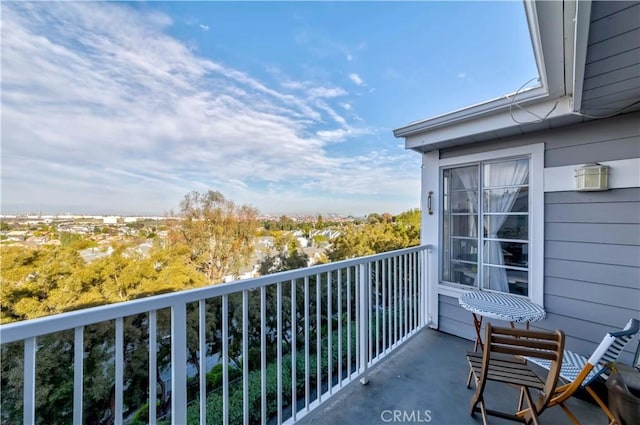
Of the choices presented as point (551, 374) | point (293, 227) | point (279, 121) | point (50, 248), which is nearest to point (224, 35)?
point (279, 121)

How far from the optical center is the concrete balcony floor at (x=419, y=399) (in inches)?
75.9

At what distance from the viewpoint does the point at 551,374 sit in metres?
1.54

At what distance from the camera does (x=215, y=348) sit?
489cm

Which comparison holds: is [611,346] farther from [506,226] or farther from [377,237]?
[377,237]

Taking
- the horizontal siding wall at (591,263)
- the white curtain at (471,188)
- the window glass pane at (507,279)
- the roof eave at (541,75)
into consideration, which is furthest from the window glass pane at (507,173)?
the window glass pane at (507,279)

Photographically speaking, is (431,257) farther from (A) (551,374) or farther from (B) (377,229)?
(B) (377,229)

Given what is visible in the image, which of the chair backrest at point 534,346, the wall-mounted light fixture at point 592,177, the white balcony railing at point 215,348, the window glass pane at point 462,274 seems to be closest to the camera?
the white balcony railing at point 215,348

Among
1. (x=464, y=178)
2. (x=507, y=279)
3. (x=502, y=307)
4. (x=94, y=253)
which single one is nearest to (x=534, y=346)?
(x=502, y=307)

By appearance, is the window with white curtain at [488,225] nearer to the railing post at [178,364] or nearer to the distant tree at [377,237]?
the railing post at [178,364]

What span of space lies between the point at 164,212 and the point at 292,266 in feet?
12.4

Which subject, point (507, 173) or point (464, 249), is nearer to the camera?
point (507, 173)

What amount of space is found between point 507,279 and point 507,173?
120cm

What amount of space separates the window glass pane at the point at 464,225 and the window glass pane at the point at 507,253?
210mm

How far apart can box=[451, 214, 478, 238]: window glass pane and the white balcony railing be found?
0.46 metres
